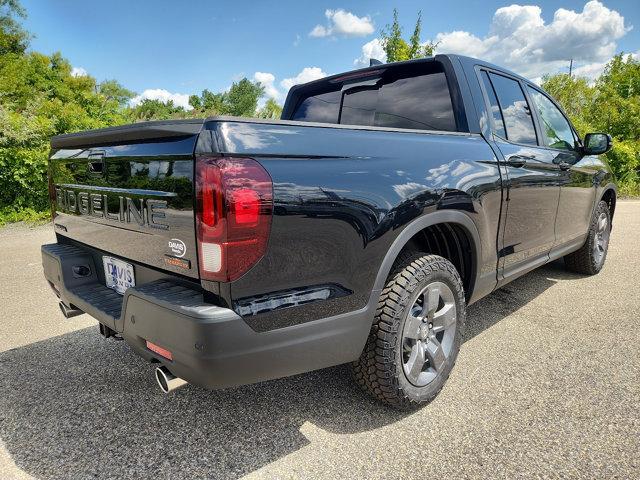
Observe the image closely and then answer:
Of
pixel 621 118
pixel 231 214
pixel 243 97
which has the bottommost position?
pixel 231 214

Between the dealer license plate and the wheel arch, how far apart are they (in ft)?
3.84

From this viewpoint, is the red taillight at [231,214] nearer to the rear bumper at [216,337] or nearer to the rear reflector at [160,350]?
the rear bumper at [216,337]

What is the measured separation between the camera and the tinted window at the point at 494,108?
290 centimetres

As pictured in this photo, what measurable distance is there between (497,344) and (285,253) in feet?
6.86

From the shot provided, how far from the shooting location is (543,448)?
198 cm

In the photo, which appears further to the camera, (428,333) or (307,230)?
(428,333)

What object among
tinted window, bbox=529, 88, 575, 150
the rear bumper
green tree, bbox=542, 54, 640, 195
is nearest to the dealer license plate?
the rear bumper

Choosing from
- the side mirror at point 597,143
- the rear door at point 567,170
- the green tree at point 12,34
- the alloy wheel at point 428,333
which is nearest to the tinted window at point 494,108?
the rear door at point 567,170

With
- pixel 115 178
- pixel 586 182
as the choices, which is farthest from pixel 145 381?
pixel 586 182

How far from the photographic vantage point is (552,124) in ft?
12.2

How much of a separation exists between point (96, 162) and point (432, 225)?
172 centimetres

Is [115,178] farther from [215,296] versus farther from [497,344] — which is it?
[497,344]

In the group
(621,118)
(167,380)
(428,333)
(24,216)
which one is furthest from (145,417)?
(621,118)

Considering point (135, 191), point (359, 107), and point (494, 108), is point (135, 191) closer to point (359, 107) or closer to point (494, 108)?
point (359, 107)
